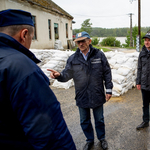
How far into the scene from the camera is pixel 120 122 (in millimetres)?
3443

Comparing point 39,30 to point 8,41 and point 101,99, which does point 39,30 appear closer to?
point 101,99

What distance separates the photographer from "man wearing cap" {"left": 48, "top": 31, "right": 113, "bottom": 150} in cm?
247

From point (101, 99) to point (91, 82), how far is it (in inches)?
12.4

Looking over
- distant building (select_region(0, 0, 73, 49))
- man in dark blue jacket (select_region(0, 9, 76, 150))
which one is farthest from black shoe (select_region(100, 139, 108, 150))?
distant building (select_region(0, 0, 73, 49))

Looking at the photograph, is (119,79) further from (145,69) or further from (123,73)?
(145,69)

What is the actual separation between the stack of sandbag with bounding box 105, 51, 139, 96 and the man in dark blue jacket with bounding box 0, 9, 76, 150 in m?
4.28

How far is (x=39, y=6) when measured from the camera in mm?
13891

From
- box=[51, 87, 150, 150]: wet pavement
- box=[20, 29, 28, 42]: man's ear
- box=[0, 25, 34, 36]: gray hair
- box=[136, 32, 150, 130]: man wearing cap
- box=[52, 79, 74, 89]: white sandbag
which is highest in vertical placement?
box=[0, 25, 34, 36]: gray hair

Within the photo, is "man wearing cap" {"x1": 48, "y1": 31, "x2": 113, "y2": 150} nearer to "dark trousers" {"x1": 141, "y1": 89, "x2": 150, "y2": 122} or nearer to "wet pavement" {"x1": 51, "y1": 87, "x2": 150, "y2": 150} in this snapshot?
"wet pavement" {"x1": 51, "y1": 87, "x2": 150, "y2": 150}

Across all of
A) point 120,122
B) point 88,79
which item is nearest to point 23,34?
point 88,79

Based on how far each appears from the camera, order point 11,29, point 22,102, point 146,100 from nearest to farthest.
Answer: point 22,102 → point 11,29 → point 146,100

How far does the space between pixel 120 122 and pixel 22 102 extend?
9.91ft

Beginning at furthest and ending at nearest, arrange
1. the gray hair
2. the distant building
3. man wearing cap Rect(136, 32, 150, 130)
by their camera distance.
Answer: the distant building
man wearing cap Rect(136, 32, 150, 130)
the gray hair

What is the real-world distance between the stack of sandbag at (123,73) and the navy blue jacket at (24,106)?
4.28 m
